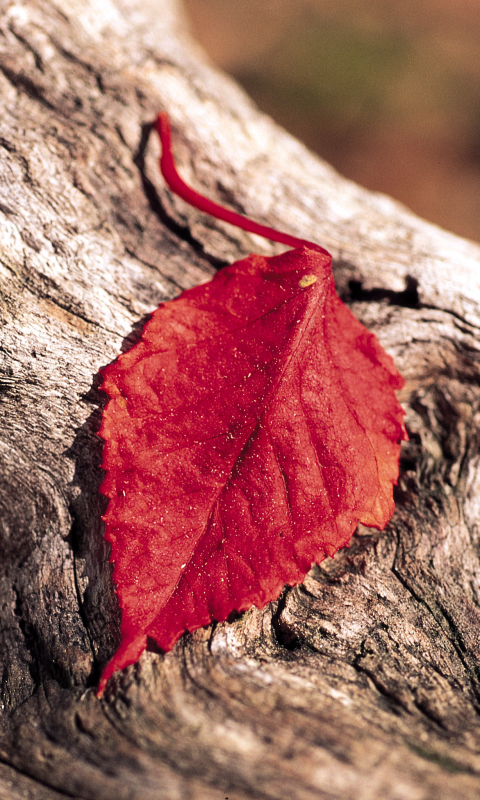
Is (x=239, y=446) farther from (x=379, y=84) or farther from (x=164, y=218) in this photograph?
(x=379, y=84)

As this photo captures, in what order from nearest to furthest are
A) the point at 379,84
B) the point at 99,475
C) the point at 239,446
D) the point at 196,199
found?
1. the point at 239,446
2. the point at 99,475
3. the point at 196,199
4. the point at 379,84

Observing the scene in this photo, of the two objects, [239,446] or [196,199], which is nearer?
[239,446]

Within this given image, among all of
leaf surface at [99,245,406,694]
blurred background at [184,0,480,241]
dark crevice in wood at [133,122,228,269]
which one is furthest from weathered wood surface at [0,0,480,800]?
blurred background at [184,0,480,241]

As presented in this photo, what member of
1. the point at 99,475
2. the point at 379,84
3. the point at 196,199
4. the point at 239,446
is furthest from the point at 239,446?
the point at 379,84

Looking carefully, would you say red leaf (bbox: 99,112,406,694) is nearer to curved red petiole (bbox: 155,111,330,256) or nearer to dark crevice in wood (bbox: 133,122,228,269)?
curved red petiole (bbox: 155,111,330,256)

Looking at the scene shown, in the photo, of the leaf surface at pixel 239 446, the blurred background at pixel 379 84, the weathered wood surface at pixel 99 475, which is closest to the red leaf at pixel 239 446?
the leaf surface at pixel 239 446

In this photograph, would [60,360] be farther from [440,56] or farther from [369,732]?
[440,56]

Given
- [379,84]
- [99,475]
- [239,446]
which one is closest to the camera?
[239,446]
